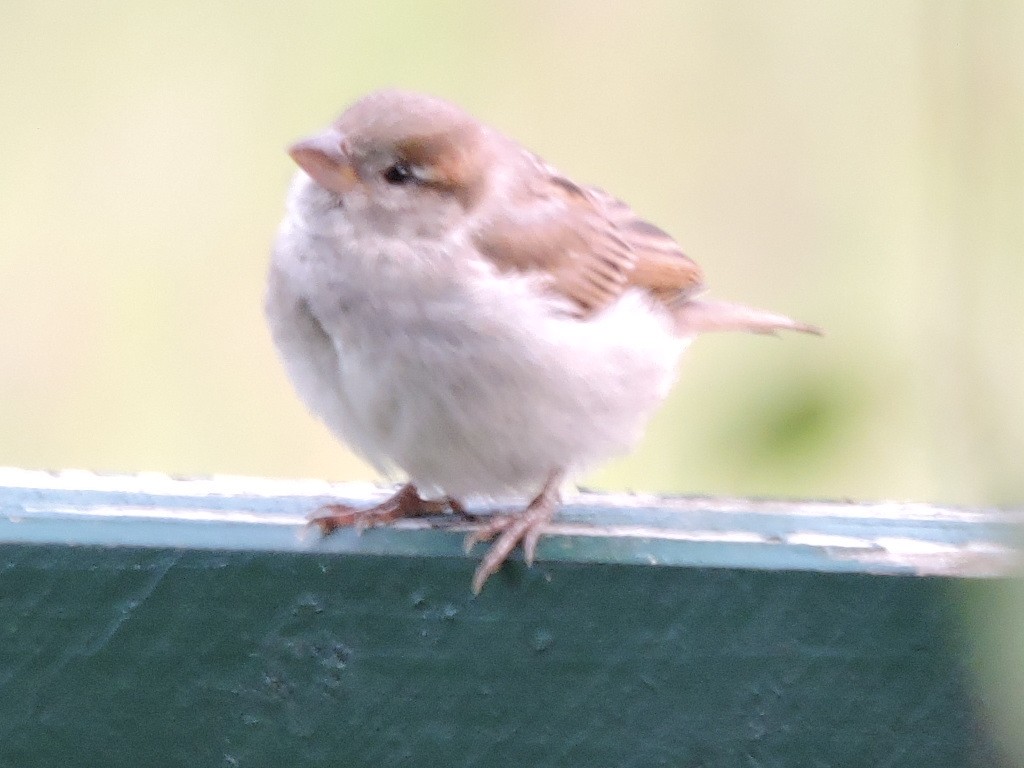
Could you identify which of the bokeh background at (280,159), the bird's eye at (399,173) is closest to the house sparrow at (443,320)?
the bird's eye at (399,173)

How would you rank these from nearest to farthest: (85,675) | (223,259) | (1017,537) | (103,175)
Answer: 1. (1017,537)
2. (85,675)
3. (223,259)
4. (103,175)

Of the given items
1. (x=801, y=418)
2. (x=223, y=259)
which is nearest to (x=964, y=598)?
(x=801, y=418)

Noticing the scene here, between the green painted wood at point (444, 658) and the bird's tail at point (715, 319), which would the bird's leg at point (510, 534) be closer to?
the green painted wood at point (444, 658)

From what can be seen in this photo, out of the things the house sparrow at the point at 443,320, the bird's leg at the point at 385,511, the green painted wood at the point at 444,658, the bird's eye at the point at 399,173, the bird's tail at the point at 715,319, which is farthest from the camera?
the bird's tail at the point at 715,319

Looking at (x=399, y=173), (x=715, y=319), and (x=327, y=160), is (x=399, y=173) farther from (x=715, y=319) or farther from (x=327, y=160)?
(x=715, y=319)

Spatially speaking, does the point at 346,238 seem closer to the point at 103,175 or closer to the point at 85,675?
the point at 85,675

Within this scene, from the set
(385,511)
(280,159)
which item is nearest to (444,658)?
(385,511)

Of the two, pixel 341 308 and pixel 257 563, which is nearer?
pixel 257 563
